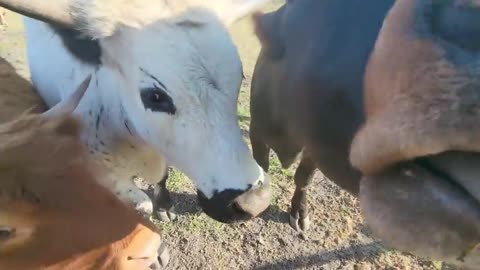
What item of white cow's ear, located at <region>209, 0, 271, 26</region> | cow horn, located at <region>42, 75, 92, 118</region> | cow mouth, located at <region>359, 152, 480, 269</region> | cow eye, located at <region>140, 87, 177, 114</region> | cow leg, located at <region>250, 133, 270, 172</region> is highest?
cow mouth, located at <region>359, 152, 480, 269</region>

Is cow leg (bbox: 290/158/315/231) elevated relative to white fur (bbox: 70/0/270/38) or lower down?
lower down

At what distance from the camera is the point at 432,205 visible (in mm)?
961

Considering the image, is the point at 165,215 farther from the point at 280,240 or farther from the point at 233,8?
the point at 233,8

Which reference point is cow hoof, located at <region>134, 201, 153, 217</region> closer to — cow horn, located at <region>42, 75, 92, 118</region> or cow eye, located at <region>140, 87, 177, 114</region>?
cow eye, located at <region>140, 87, 177, 114</region>

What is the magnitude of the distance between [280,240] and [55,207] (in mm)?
1877

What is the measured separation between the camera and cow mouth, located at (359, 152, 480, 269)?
0.93m

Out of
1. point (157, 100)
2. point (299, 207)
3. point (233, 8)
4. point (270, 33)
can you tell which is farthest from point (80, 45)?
point (299, 207)

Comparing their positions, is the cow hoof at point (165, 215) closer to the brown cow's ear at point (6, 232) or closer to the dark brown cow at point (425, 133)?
the brown cow's ear at point (6, 232)

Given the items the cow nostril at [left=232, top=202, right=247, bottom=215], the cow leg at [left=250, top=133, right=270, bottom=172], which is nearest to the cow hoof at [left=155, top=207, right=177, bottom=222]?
the cow leg at [left=250, top=133, right=270, bottom=172]

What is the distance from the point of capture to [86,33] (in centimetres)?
207

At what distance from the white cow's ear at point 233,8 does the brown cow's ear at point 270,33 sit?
1.7 inches

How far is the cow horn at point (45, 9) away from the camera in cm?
189

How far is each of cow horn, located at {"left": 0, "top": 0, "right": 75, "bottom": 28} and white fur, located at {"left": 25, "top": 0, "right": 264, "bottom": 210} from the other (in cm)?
16

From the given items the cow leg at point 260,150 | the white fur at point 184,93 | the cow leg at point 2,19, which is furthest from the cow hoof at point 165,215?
the cow leg at point 2,19
